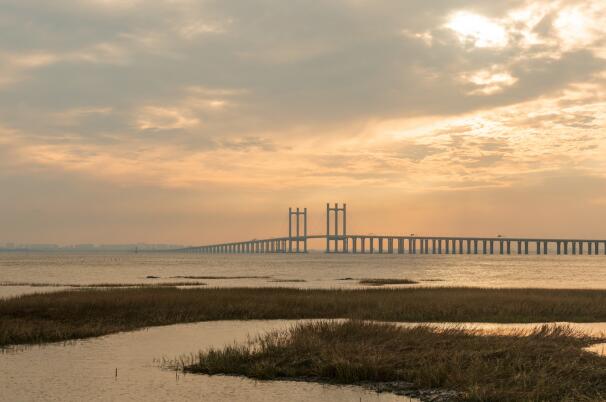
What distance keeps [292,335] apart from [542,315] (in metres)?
19.4

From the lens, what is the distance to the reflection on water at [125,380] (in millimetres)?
17703

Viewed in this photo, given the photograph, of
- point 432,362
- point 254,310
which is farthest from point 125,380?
point 254,310

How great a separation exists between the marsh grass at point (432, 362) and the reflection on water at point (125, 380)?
2.71 feet

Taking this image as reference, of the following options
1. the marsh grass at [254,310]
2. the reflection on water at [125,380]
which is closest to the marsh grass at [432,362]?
the reflection on water at [125,380]

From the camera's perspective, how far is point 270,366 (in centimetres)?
1972

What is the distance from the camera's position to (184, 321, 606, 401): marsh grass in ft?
55.1

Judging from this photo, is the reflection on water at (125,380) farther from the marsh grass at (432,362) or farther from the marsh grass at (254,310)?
the marsh grass at (254,310)

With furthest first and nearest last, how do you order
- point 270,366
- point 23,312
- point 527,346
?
point 23,312, point 527,346, point 270,366

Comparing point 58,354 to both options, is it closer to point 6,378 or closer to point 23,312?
point 6,378

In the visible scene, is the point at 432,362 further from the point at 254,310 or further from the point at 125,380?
the point at 254,310

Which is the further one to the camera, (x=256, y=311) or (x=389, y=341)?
(x=256, y=311)

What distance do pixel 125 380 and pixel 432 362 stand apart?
29.2 ft

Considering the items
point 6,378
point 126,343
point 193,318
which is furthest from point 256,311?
point 6,378

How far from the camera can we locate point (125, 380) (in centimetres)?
1995
